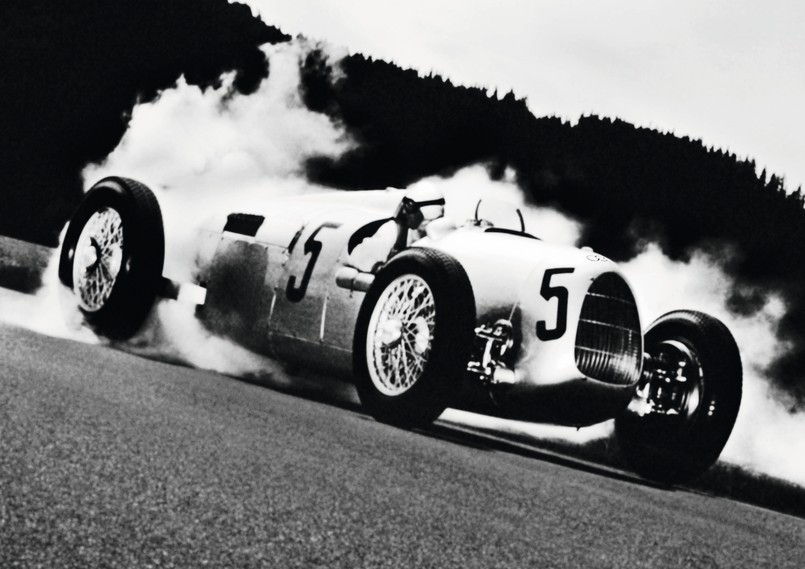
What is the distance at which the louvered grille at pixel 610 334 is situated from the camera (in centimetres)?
722

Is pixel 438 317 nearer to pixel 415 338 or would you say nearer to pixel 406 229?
pixel 415 338

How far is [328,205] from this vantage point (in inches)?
345

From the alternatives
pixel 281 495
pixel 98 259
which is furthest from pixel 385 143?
pixel 281 495

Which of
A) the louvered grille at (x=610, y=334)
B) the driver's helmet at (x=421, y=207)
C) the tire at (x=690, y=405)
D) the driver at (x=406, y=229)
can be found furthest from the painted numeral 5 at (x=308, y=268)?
the tire at (x=690, y=405)

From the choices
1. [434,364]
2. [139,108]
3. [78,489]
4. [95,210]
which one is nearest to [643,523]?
[434,364]

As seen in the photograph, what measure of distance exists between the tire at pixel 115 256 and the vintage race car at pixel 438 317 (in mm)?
12

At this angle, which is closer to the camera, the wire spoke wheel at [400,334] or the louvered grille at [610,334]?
the wire spoke wheel at [400,334]

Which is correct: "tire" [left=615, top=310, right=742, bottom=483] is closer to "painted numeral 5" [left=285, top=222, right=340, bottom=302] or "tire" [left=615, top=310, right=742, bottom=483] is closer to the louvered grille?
the louvered grille

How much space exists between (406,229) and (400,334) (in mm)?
1116

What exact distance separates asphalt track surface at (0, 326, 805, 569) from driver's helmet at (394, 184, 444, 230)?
139 cm

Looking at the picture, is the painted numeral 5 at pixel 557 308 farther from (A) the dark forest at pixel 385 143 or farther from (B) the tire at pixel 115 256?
(A) the dark forest at pixel 385 143

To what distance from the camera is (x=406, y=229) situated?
804 cm

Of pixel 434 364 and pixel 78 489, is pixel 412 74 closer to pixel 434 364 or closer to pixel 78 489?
pixel 434 364

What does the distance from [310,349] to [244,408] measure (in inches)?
47.9
